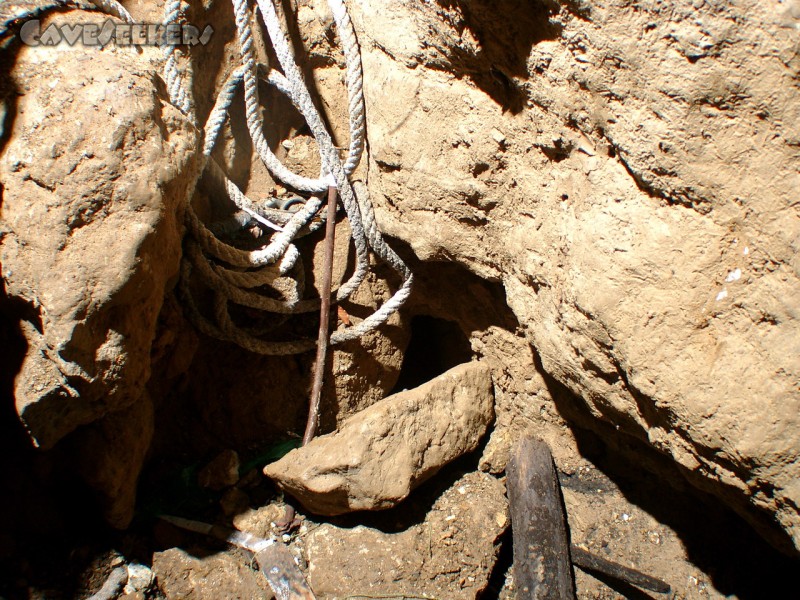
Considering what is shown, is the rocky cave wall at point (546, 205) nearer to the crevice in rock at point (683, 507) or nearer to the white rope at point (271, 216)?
the white rope at point (271, 216)

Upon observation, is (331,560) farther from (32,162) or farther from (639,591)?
(32,162)

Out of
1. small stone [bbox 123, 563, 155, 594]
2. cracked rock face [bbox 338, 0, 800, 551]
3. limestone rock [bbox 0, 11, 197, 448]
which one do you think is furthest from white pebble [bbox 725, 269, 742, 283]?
small stone [bbox 123, 563, 155, 594]

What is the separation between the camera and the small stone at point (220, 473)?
2.02 metres

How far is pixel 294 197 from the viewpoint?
198 centimetres

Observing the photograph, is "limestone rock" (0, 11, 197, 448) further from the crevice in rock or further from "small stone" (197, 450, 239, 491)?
the crevice in rock

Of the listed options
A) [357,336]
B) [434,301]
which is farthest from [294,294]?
[434,301]

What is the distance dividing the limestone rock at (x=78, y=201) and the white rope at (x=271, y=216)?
0.26m

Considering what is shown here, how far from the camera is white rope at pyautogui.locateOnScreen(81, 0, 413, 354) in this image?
1.71 meters

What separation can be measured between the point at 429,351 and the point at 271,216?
1141 mm

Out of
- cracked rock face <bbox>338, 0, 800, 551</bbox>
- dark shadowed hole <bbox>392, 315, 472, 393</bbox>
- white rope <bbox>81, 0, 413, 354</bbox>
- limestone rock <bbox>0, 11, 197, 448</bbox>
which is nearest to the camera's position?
cracked rock face <bbox>338, 0, 800, 551</bbox>

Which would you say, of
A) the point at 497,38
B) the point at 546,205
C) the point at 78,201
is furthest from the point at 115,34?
the point at 546,205

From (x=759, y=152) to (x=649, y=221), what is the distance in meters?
0.25

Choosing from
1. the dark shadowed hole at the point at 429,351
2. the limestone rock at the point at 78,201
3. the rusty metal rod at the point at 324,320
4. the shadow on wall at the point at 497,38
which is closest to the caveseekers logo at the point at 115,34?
the limestone rock at the point at 78,201

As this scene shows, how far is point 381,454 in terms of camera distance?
1.84m
